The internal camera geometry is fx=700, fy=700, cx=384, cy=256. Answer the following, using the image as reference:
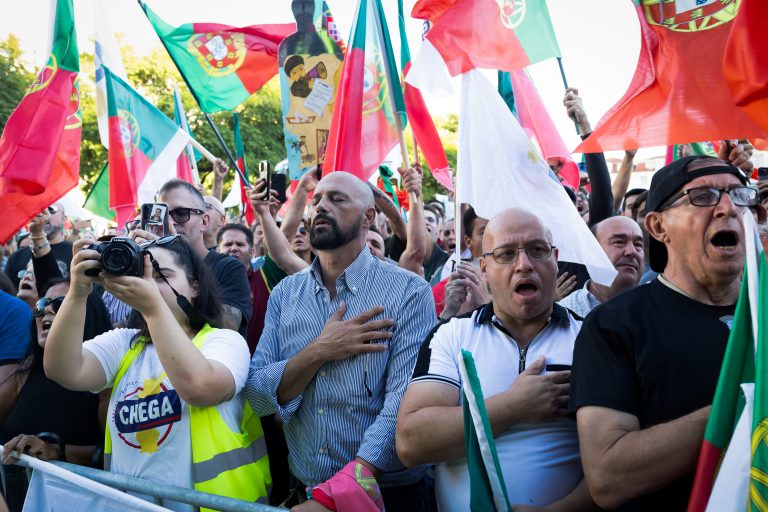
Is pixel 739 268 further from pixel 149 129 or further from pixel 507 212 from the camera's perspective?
pixel 149 129

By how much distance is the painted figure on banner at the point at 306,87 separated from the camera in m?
5.58

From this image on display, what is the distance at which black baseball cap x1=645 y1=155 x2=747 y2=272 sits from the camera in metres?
2.36

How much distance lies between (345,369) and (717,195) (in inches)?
64.6

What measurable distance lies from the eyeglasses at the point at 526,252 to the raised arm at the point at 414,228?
6.64 feet

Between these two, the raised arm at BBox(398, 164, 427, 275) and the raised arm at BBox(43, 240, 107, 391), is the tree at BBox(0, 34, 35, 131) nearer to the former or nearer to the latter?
the raised arm at BBox(398, 164, 427, 275)

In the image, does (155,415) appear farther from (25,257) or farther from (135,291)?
(25,257)

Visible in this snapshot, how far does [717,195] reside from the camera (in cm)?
232

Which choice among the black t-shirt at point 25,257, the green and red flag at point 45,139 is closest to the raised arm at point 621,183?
the green and red flag at point 45,139

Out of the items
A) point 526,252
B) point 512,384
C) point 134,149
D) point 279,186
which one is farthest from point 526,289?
point 134,149

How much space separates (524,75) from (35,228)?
3.97 metres

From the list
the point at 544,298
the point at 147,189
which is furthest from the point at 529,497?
the point at 147,189

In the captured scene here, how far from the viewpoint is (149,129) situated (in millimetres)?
6559

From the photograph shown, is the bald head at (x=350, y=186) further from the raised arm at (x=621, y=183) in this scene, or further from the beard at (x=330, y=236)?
the raised arm at (x=621, y=183)

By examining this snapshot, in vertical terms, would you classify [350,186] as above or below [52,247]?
above
